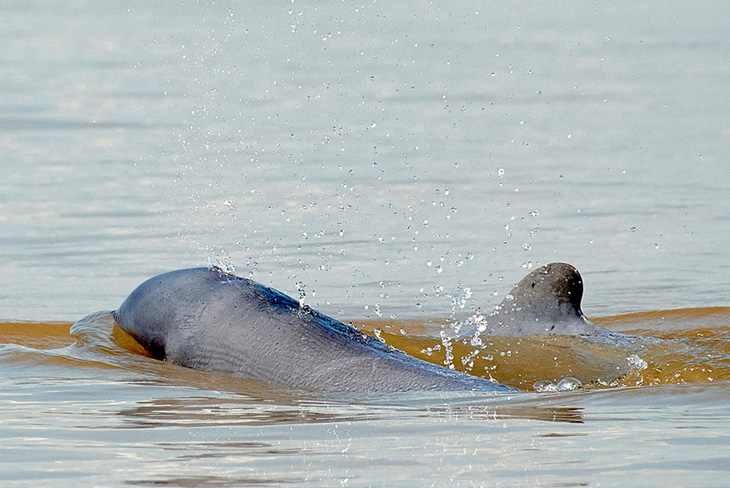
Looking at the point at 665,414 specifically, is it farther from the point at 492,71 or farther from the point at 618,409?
the point at 492,71

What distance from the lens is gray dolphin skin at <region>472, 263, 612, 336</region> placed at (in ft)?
27.1

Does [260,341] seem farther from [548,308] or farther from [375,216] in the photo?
[375,216]

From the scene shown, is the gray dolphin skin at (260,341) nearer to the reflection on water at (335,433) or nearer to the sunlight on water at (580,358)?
the reflection on water at (335,433)

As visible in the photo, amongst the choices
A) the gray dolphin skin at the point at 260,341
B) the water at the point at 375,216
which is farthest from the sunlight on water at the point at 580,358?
the gray dolphin skin at the point at 260,341

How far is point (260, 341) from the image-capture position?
6.92 m

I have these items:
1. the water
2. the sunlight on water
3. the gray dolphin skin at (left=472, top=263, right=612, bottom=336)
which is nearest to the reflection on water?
the water

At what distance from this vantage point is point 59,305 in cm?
1048

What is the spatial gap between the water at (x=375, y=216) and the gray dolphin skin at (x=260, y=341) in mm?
225

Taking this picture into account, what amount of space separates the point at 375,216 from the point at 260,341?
607 cm

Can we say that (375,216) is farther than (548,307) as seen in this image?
Yes

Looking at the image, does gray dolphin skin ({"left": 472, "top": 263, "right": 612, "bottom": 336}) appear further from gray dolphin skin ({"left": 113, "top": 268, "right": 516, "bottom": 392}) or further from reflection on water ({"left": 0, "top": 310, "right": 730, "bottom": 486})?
reflection on water ({"left": 0, "top": 310, "right": 730, "bottom": 486})

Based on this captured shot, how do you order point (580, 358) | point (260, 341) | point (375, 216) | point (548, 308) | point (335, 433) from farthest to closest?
1. point (375, 216)
2. point (548, 308)
3. point (580, 358)
4. point (260, 341)
5. point (335, 433)

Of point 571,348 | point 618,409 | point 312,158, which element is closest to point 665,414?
point 618,409

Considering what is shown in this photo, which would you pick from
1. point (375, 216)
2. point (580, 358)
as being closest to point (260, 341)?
point (580, 358)
